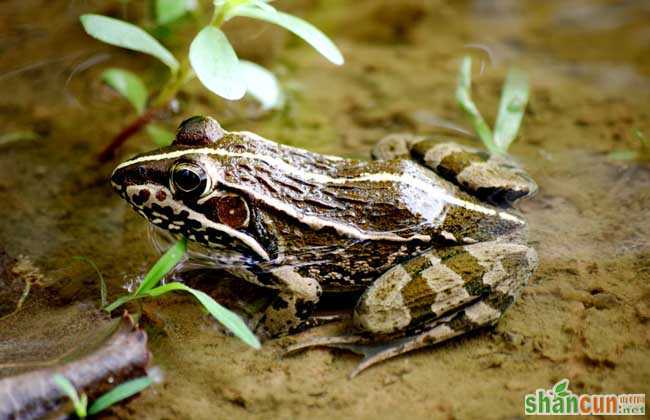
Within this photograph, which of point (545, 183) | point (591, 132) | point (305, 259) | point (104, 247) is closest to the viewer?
point (305, 259)

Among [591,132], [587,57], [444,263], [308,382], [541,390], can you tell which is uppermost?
[587,57]

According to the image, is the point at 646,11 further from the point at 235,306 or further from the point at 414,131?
the point at 235,306

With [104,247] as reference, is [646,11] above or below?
above

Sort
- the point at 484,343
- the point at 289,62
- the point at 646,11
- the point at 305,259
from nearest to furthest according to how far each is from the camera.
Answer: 1. the point at 484,343
2. the point at 305,259
3. the point at 289,62
4. the point at 646,11

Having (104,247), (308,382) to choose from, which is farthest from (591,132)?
(104,247)

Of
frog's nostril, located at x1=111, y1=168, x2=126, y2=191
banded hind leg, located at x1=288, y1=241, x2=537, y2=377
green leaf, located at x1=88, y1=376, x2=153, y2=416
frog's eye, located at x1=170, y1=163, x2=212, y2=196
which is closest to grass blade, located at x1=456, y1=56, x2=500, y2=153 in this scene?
banded hind leg, located at x1=288, y1=241, x2=537, y2=377

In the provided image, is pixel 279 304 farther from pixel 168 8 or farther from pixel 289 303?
pixel 168 8

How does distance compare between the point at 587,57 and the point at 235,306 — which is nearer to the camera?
the point at 235,306
